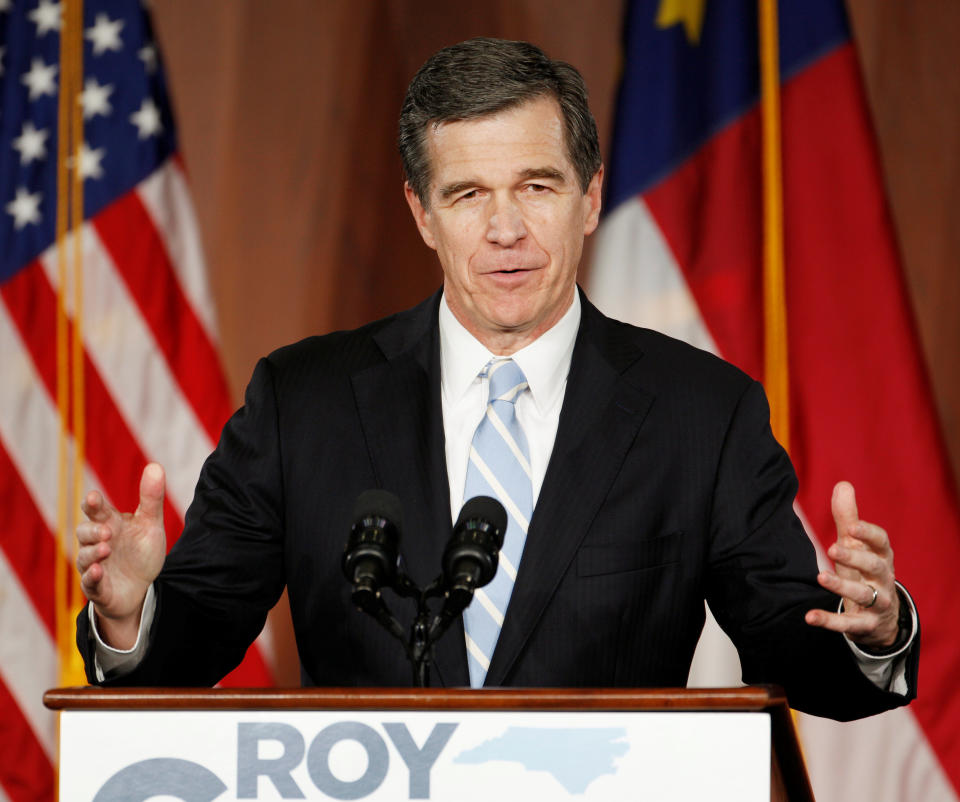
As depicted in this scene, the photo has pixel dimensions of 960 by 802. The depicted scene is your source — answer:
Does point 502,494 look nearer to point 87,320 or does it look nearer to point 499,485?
point 499,485

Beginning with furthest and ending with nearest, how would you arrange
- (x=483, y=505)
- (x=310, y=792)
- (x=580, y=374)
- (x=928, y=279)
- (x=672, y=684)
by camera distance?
(x=928, y=279)
(x=580, y=374)
(x=672, y=684)
(x=483, y=505)
(x=310, y=792)

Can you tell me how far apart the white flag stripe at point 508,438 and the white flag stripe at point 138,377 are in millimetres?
1726

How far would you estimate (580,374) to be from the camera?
1.73 meters

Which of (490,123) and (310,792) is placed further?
(490,123)

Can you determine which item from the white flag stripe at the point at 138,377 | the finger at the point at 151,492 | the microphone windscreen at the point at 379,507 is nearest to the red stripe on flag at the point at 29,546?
the white flag stripe at the point at 138,377

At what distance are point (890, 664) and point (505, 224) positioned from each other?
749mm

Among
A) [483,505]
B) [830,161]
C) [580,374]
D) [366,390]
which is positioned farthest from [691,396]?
[830,161]

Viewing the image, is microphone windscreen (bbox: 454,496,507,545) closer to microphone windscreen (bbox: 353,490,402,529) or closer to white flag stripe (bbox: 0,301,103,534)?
microphone windscreen (bbox: 353,490,402,529)

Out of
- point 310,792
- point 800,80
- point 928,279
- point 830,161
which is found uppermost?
point 800,80

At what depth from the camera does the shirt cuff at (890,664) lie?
1364mm

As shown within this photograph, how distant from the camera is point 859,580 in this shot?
4.28 feet

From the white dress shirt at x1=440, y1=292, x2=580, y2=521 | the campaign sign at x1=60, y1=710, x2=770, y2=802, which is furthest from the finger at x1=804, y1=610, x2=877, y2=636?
the white dress shirt at x1=440, y1=292, x2=580, y2=521

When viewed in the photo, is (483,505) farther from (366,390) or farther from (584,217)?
(584,217)

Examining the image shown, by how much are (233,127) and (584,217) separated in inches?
72.8
